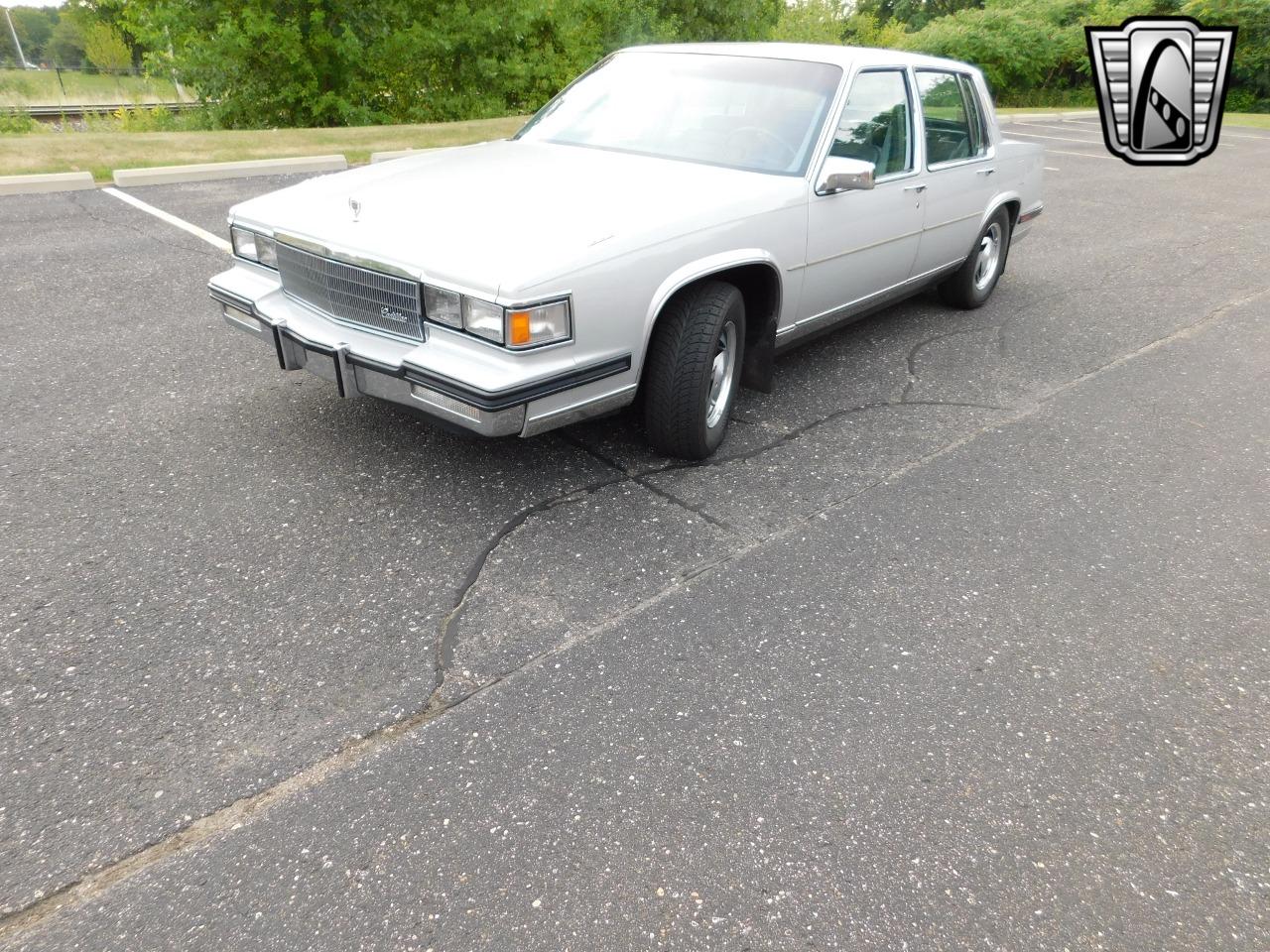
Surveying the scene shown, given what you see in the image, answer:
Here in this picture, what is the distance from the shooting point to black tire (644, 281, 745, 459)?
3.63 meters

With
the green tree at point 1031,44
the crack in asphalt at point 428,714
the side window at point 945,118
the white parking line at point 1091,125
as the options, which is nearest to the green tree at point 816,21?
the green tree at point 1031,44

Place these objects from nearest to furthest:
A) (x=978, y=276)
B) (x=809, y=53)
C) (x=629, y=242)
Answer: (x=629, y=242), (x=809, y=53), (x=978, y=276)

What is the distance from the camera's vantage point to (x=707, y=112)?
4422 millimetres

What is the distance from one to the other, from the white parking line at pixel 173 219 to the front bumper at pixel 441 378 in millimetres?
3950

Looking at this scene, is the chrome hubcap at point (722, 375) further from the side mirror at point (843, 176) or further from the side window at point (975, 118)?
the side window at point (975, 118)

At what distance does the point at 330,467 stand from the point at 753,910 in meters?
2.55

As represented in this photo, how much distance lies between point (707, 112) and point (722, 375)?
140 centimetres

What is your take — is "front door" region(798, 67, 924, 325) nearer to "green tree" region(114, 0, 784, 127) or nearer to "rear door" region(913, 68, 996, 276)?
"rear door" region(913, 68, 996, 276)

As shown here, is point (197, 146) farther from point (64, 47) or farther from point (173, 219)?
point (64, 47)

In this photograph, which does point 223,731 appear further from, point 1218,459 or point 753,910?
point 1218,459

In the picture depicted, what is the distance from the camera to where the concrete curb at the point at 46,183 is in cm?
874

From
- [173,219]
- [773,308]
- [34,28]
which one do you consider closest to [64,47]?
[34,28]

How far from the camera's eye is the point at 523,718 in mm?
2553

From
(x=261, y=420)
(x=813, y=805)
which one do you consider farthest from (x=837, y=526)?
(x=261, y=420)
